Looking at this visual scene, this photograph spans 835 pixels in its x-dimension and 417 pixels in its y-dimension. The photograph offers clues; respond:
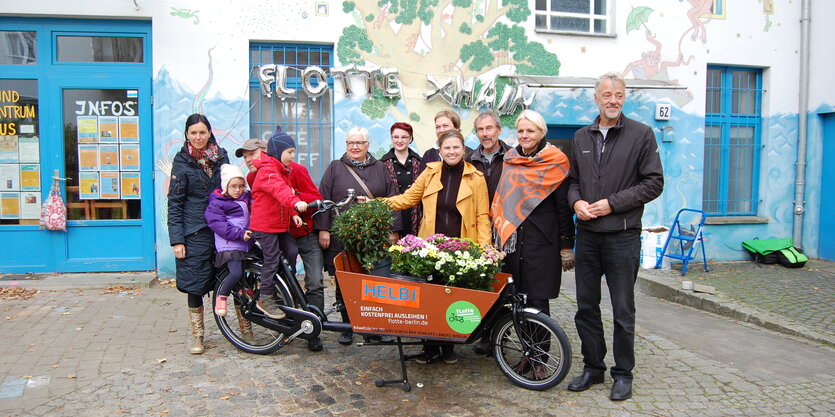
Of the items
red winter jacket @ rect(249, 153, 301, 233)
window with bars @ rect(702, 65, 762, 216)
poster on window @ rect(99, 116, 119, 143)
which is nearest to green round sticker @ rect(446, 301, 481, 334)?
red winter jacket @ rect(249, 153, 301, 233)

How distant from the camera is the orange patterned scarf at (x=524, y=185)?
409 cm

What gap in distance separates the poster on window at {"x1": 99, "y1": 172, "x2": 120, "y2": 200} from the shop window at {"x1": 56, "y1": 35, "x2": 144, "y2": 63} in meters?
1.51

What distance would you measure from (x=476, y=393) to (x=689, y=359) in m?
2.03

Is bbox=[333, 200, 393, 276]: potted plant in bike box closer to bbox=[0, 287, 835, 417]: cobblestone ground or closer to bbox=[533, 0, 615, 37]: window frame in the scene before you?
bbox=[0, 287, 835, 417]: cobblestone ground

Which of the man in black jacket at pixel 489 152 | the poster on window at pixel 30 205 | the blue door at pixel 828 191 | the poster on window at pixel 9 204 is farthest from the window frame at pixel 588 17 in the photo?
the poster on window at pixel 9 204

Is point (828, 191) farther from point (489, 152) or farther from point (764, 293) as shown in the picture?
point (489, 152)

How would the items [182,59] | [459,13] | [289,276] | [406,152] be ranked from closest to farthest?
[289,276], [406,152], [182,59], [459,13]

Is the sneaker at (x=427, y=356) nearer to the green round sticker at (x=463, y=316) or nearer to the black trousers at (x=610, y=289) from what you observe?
the green round sticker at (x=463, y=316)

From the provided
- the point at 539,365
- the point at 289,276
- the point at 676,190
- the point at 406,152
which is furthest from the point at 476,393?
the point at 676,190

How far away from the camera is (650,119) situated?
8992 mm

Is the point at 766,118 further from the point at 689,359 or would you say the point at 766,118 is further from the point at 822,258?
the point at 689,359

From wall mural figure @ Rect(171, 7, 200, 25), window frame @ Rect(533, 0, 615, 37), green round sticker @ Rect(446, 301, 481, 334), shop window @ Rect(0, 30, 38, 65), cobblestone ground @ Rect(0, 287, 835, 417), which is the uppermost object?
window frame @ Rect(533, 0, 615, 37)

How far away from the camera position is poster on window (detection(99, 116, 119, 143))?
299 inches

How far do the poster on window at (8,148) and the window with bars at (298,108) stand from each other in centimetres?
303
